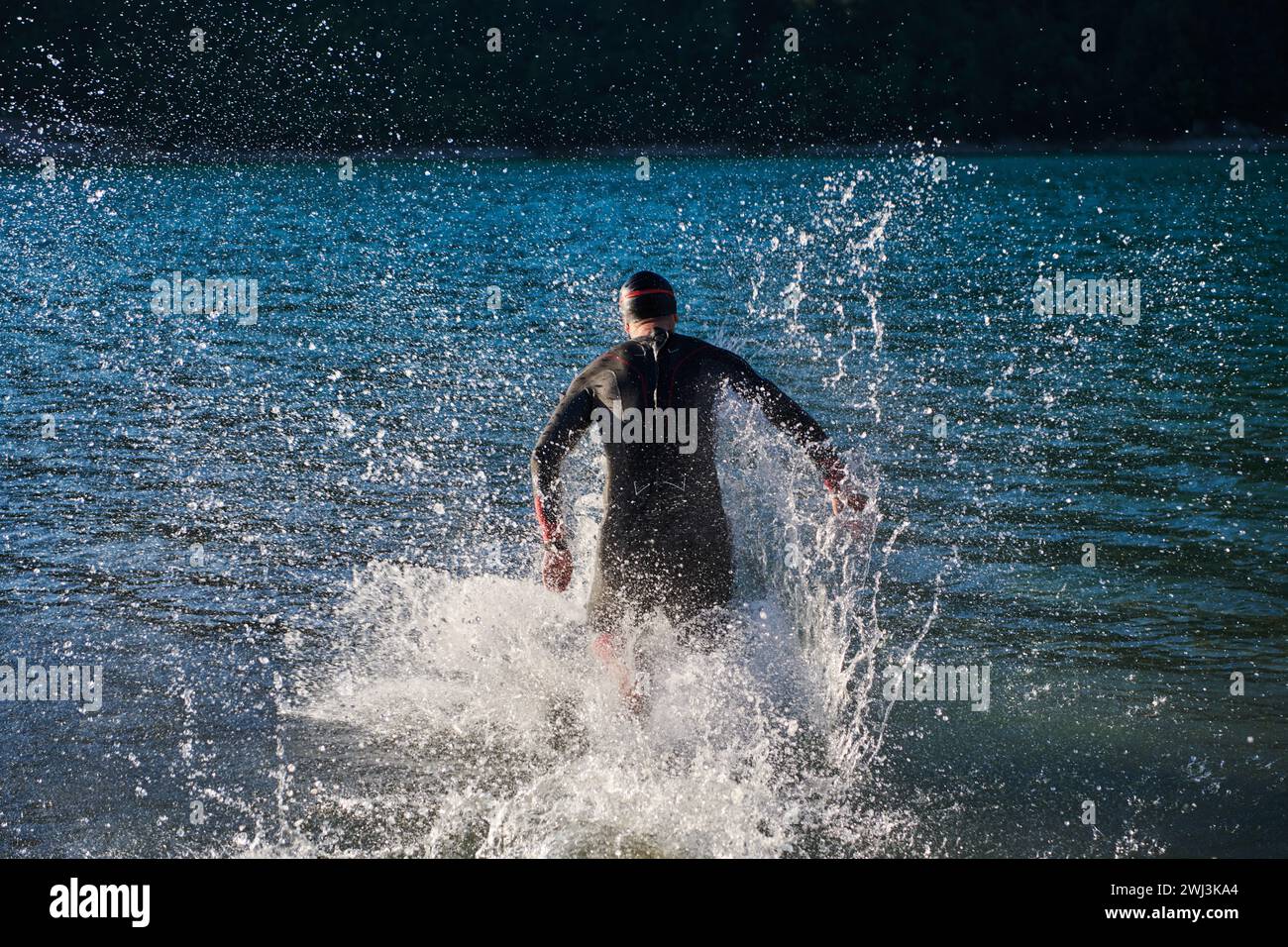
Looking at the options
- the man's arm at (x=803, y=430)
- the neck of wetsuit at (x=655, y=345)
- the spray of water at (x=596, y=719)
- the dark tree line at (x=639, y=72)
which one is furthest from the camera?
the dark tree line at (x=639, y=72)

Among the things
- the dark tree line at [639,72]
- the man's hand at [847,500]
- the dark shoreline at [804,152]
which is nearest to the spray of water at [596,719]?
the man's hand at [847,500]

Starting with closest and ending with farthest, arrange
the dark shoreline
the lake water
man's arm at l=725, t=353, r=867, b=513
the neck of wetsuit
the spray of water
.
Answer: the spray of water → the lake water → the neck of wetsuit → man's arm at l=725, t=353, r=867, b=513 → the dark shoreline

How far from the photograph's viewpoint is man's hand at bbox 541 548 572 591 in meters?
6.37

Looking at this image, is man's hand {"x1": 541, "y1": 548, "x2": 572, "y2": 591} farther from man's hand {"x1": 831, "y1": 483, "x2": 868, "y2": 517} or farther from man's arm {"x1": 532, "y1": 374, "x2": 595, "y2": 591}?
man's hand {"x1": 831, "y1": 483, "x2": 868, "y2": 517}

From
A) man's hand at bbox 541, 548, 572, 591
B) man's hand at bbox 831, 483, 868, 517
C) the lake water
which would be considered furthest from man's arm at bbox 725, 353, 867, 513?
man's hand at bbox 541, 548, 572, 591

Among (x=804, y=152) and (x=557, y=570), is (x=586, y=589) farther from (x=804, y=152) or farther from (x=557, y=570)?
(x=804, y=152)

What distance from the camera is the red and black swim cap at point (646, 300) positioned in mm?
6535

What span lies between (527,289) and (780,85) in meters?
85.4

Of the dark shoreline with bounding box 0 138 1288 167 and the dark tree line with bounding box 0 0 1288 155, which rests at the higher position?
→ the dark tree line with bounding box 0 0 1288 155

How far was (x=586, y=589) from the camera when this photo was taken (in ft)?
27.2

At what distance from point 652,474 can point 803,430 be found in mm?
826

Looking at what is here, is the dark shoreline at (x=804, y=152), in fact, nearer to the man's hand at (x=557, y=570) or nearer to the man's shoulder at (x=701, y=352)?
the man's shoulder at (x=701, y=352)

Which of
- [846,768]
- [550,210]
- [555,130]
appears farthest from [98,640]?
[555,130]

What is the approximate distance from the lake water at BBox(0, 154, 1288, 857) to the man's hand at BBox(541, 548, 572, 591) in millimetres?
571
